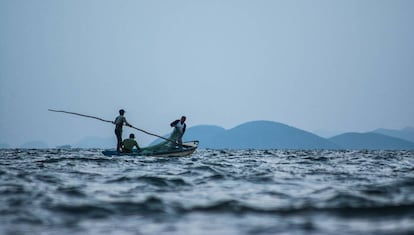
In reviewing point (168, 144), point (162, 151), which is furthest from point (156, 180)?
point (168, 144)

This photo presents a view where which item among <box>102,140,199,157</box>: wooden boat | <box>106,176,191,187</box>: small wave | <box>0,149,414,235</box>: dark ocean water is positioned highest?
<box>102,140,199,157</box>: wooden boat

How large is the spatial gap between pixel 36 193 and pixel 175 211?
136 inches

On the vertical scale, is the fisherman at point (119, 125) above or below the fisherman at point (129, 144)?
above

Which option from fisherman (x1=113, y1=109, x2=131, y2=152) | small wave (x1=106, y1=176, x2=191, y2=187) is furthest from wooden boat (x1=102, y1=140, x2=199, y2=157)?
small wave (x1=106, y1=176, x2=191, y2=187)

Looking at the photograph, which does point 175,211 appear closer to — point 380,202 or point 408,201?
point 380,202

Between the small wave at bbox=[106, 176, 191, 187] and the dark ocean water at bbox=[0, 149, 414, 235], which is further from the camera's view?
the small wave at bbox=[106, 176, 191, 187]

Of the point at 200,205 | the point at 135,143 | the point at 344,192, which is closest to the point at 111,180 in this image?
the point at 200,205

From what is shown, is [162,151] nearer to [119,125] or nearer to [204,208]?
[119,125]

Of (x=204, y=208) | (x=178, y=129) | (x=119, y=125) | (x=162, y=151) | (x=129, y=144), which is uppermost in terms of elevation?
(x=119, y=125)

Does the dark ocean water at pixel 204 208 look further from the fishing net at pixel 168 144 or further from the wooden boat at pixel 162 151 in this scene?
the fishing net at pixel 168 144

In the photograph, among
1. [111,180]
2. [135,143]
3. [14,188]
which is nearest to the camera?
[14,188]

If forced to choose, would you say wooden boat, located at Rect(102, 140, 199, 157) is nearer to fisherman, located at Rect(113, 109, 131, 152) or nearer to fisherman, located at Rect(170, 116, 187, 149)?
fisherman, located at Rect(170, 116, 187, 149)

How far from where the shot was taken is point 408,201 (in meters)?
7.19

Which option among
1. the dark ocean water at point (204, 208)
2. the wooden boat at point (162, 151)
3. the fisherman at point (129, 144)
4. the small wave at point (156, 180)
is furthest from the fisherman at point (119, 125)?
the dark ocean water at point (204, 208)
